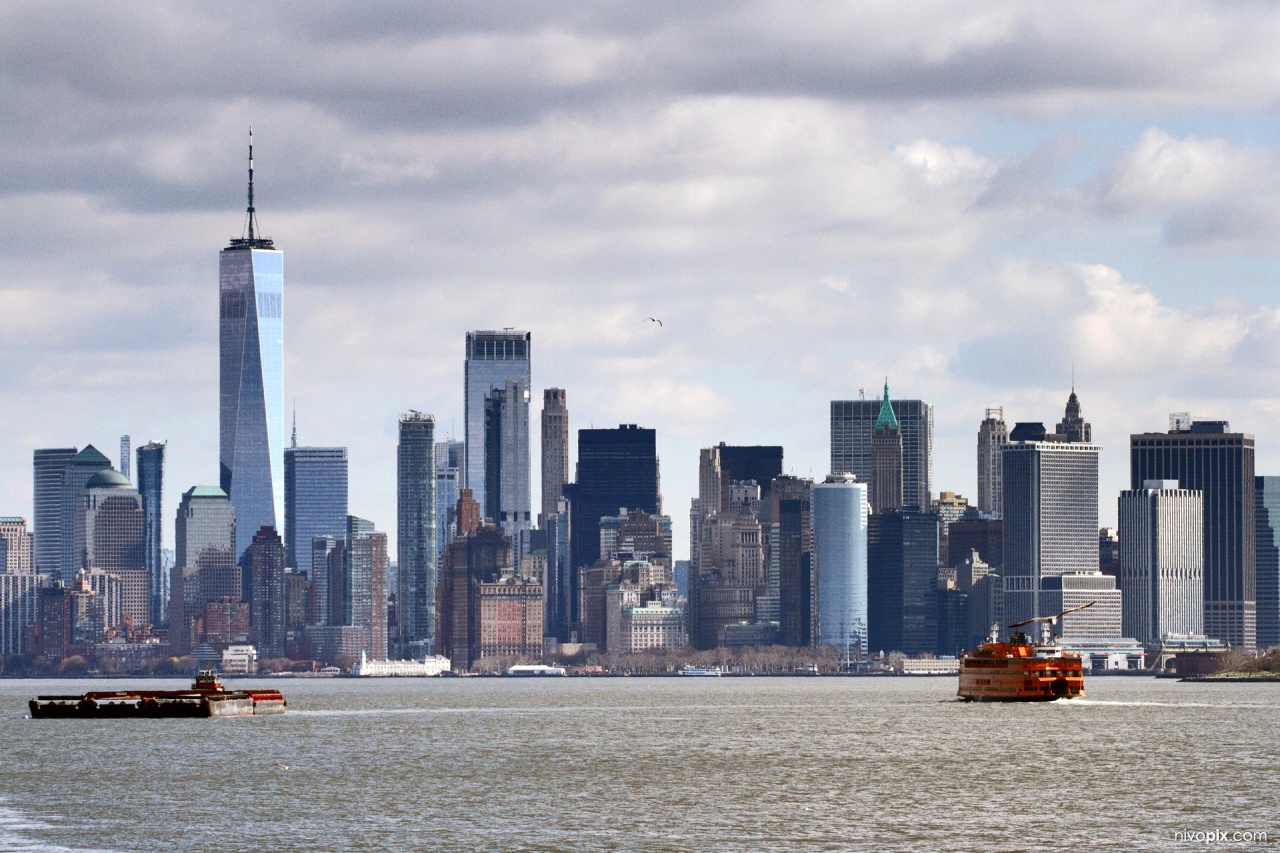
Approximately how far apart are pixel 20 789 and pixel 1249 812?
69446 mm

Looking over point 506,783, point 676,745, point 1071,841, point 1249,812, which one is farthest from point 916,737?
point 1071,841

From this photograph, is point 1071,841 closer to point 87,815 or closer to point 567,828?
point 567,828

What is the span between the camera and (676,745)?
18825 centimetres

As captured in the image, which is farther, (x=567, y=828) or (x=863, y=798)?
(x=863, y=798)

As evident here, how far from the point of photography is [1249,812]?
124m

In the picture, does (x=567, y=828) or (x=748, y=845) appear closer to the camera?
(x=748, y=845)

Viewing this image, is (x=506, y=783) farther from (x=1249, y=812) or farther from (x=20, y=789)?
(x=1249, y=812)

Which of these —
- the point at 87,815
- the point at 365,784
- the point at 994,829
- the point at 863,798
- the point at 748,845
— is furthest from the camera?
the point at 365,784

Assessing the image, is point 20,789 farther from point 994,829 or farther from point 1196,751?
point 1196,751

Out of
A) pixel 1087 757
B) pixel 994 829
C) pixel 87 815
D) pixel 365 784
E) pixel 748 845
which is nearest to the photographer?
pixel 748 845

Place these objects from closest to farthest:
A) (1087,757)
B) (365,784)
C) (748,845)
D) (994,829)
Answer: (748,845) → (994,829) → (365,784) → (1087,757)

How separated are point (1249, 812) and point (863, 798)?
21131 mm

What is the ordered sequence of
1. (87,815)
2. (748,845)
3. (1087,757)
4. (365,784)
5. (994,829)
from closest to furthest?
(748,845), (994,829), (87,815), (365,784), (1087,757)

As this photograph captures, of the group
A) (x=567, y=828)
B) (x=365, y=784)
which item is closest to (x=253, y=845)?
(x=567, y=828)
